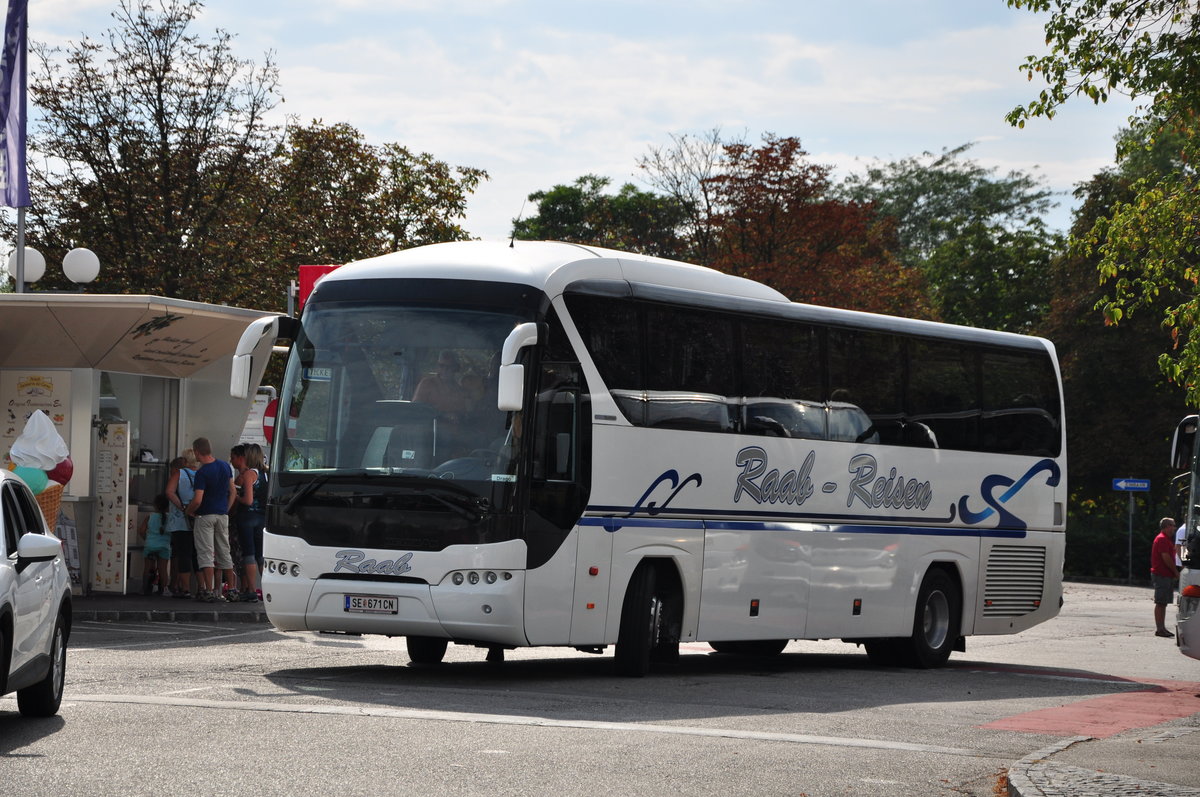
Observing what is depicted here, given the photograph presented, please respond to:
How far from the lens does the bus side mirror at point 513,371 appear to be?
1328 centimetres

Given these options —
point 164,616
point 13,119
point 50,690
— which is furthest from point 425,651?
point 13,119

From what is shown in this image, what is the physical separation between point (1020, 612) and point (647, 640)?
260 inches

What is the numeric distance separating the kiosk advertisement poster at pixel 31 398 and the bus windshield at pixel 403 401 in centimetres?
895

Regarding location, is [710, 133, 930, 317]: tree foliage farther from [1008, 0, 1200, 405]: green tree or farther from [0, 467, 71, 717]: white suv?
[0, 467, 71, 717]: white suv

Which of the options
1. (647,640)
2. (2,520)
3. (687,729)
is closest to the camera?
(2,520)

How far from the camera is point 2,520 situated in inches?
405

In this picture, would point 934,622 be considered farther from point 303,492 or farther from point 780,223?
point 780,223

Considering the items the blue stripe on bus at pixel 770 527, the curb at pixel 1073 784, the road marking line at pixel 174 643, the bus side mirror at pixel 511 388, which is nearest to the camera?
the curb at pixel 1073 784

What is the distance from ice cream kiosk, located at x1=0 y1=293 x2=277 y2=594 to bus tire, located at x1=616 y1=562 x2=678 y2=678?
816 centimetres

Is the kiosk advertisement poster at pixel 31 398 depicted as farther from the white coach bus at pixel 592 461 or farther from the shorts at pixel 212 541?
the white coach bus at pixel 592 461

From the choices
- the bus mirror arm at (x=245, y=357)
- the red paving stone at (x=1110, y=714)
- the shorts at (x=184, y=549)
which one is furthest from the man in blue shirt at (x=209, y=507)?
the red paving stone at (x=1110, y=714)

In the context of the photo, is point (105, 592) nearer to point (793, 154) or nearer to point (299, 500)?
point (299, 500)

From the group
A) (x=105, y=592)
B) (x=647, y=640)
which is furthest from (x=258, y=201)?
(x=647, y=640)

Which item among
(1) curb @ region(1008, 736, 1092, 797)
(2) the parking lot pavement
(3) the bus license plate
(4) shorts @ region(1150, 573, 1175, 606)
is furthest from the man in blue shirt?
(4) shorts @ region(1150, 573, 1175, 606)
